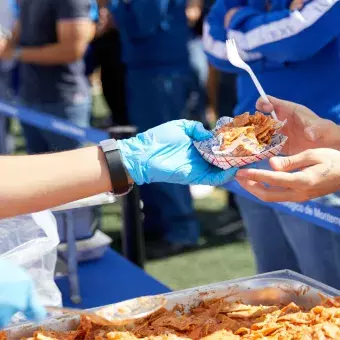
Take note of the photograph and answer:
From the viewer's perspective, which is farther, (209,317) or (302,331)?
(209,317)

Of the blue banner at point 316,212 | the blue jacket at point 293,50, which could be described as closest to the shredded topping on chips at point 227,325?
the blue banner at point 316,212

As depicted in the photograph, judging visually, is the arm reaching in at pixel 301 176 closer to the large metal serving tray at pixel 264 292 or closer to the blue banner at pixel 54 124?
the large metal serving tray at pixel 264 292

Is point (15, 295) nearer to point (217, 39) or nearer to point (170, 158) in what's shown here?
point (170, 158)

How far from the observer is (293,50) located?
1.97 m

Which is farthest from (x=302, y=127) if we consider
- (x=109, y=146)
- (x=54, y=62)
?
(x=54, y=62)

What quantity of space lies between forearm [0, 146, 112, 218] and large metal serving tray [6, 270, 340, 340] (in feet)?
0.98

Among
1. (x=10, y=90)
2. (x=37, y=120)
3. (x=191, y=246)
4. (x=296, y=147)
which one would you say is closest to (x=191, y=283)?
Result: (x=191, y=246)

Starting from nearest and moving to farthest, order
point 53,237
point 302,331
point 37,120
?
point 302,331, point 53,237, point 37,120

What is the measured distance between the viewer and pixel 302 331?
1.34m

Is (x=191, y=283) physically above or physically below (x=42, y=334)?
below

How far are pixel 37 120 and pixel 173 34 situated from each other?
1.02 meters

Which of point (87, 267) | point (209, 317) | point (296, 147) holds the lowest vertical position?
point (87, 267)

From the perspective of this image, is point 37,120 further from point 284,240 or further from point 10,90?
point 10,90

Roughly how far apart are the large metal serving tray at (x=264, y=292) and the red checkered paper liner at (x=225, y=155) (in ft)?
0.87
